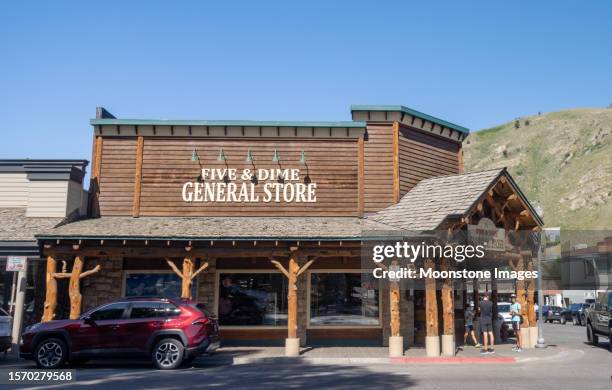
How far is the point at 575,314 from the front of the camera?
3628cm

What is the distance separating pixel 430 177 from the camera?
20.3m

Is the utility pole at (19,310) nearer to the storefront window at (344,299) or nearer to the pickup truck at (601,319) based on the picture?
the storefront window at (344,299)

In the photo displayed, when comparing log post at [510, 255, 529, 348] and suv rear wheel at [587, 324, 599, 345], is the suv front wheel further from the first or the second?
suv rear wheel at [587, 324, 599, 345]

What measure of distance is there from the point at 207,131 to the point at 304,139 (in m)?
3.58

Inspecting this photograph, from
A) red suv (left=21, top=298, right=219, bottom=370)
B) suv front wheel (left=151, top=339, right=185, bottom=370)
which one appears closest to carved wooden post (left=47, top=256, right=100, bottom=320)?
red suv (left=21, top=298, right=219, bottom=370)

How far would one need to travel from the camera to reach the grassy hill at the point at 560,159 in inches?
3457

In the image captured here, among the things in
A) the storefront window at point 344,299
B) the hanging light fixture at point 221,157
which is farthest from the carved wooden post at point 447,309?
the hanging light fixture at point 221,157

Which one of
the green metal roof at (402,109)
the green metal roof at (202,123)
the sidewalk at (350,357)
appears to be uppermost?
the green metal roof at (402,109)

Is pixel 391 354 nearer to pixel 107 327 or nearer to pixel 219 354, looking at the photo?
pixel 219 354

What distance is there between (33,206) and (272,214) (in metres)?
8.55

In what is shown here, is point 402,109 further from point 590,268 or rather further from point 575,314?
point 590,268

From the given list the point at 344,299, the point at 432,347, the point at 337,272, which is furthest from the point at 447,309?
the point at 337,272

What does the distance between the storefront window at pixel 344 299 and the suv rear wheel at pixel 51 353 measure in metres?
8.00

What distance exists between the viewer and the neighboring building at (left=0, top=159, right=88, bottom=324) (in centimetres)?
1722
